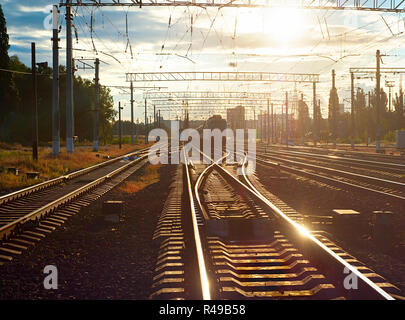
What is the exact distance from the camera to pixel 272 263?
6.50 m

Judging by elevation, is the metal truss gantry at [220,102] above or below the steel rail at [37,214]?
above

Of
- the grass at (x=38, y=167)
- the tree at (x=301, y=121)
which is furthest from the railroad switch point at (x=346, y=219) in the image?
the tree at (x=301, y=121)

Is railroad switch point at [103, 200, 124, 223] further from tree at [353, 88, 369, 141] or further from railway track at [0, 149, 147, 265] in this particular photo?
tree at [353, 88, 369, 141]

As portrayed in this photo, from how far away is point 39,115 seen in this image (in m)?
66.4

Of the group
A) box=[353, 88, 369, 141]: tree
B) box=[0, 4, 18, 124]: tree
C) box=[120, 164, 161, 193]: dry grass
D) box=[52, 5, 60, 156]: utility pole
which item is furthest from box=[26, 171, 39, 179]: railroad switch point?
box=[353, 88, 369, 141]: tree

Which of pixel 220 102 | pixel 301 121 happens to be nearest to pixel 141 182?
pixel 220 102

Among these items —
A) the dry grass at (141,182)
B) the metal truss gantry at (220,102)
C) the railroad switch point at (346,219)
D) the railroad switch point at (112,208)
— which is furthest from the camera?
the metal truss gantry at (220,102)

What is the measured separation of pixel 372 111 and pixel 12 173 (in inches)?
3089

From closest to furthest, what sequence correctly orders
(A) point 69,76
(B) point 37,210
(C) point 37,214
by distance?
(C) point 37,214
(B) point 37,210
(A) point 69,76

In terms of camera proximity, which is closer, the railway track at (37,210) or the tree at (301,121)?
the railway track at (37,210)

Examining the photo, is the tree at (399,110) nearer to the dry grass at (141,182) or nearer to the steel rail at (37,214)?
the dry grass at (141,182)

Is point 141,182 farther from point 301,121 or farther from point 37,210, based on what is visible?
point 301,121

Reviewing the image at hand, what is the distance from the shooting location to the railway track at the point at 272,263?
16.9 ft

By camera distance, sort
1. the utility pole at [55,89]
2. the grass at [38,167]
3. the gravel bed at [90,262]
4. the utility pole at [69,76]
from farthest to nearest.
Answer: the utility pole at [69,76], the utility pole at [55,89], the grass at [38,167], the gravel bed at [90,262]
